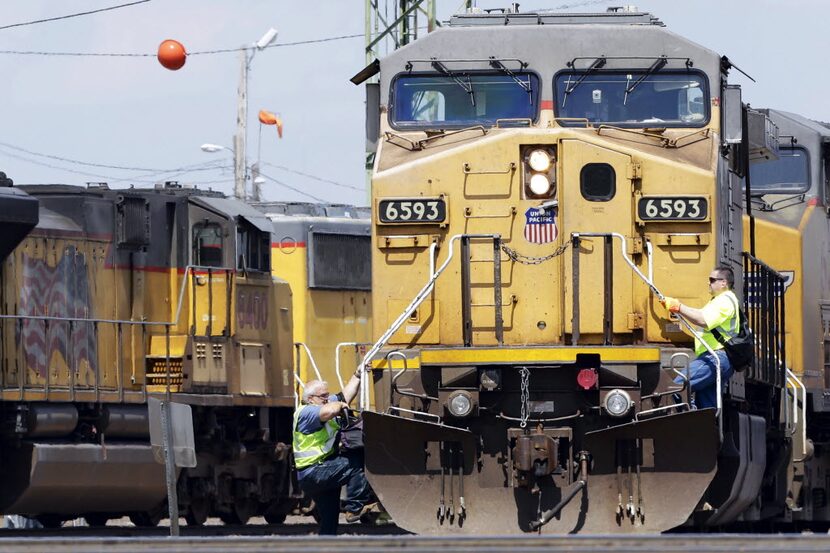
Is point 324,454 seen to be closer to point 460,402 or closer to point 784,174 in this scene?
point 460,402

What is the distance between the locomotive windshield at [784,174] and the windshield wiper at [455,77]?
6453mm

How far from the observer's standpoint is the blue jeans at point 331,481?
1261cm

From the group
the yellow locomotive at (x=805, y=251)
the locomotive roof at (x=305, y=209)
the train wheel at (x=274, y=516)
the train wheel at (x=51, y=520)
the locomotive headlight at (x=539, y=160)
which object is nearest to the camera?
the locomotive headlight at (x=539, y=160)

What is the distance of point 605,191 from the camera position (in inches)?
490

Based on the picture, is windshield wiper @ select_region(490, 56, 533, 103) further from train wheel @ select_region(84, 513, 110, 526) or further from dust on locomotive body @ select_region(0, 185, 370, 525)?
train wheel @ select_region(84, 513, 110, 526)

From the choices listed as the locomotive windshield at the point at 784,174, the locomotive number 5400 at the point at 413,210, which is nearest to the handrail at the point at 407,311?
the locomotive number 5400 at the point at 413,210

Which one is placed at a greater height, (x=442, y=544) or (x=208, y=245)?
(x=208, y=245)

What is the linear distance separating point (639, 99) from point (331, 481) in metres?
3.58

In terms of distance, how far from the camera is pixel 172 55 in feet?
86.8

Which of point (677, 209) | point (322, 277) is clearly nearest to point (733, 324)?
point (677, 209)

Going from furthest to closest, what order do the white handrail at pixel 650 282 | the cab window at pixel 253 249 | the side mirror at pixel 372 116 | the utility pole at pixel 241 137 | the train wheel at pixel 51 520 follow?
the utility pole at pixel 241 137 < the cab window at pixel 253 249 < the train wheel at pixel 51 520 < the side mirror at pixel 372 116 < the white handrail at pixel 650 282

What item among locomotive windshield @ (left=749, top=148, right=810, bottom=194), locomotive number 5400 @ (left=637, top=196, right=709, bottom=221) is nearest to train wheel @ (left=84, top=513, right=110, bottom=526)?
locomotive windshield @ (left=749, top=148, right=810, bottom=194)

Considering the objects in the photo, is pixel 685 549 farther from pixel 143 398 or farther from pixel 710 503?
pixel 143 398

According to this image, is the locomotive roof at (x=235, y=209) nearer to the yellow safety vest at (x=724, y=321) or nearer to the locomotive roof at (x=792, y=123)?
the locomotive roof at (x=792, y=123)
